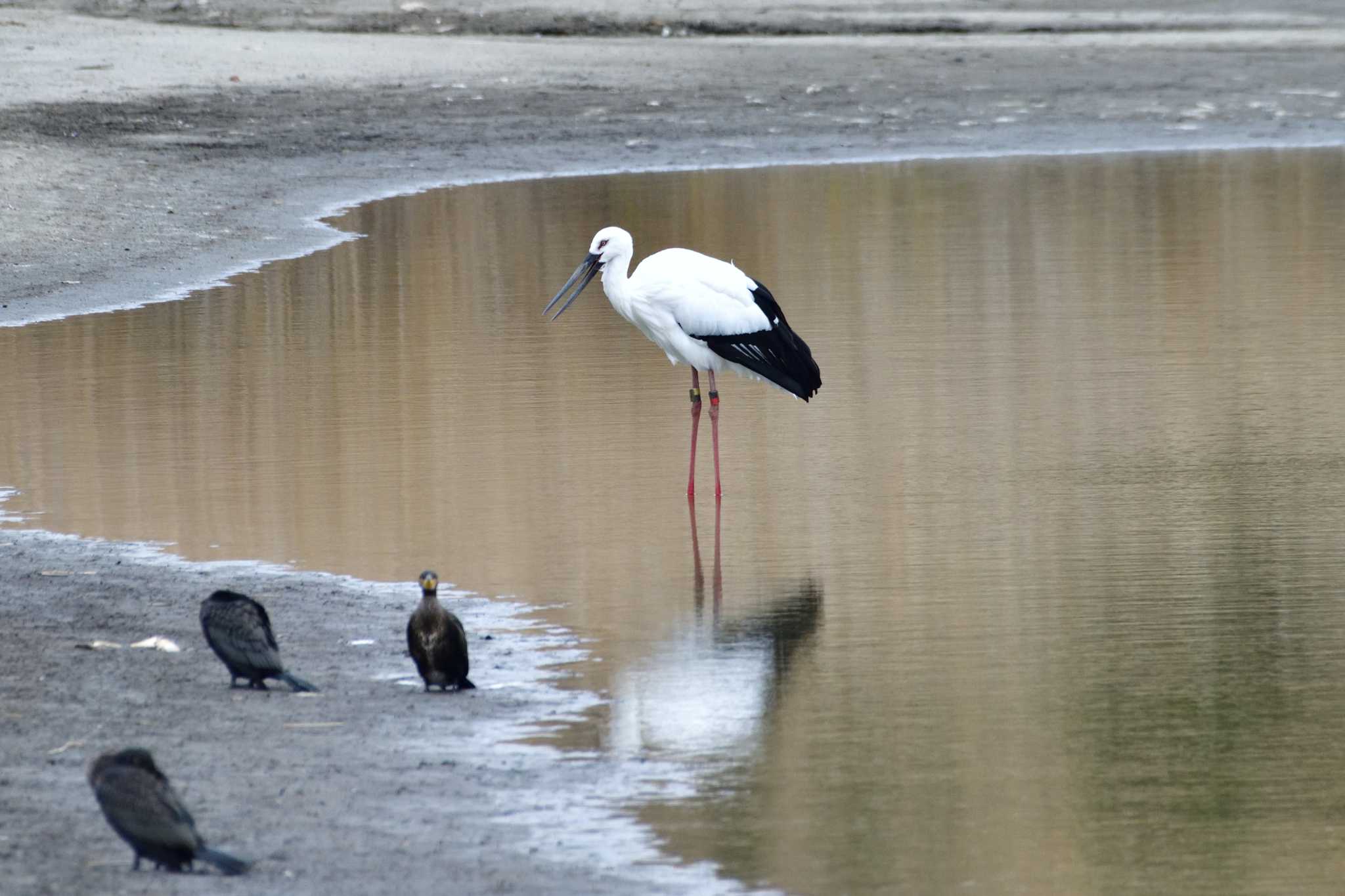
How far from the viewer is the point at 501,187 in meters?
20.0

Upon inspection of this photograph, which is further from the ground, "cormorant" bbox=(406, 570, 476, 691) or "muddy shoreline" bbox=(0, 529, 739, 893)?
"cormorant" bbox=(406, 570, 476, 691)

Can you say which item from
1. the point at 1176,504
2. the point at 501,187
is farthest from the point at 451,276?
the point at 1176,504

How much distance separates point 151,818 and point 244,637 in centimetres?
138

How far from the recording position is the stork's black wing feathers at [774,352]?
8961mm

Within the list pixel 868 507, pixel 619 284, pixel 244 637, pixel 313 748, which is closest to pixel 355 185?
pixel 619 284

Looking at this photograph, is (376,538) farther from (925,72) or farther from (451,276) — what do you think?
(925,72)

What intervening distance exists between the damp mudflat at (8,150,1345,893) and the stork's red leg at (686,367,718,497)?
6 cm

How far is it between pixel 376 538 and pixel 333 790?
108 inches

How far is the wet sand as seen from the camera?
4.92 metres

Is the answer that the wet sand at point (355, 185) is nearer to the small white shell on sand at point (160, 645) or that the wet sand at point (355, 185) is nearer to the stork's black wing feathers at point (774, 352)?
the small white shell on sand at point (160, 645)

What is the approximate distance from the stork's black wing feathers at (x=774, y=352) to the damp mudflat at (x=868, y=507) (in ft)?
1.04

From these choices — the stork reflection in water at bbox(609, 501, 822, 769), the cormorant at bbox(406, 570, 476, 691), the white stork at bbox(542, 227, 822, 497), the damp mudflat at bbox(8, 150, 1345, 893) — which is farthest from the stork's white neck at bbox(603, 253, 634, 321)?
the cormorant at bbox(406, 570, 476, 691)

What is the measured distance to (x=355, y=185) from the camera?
19.9m

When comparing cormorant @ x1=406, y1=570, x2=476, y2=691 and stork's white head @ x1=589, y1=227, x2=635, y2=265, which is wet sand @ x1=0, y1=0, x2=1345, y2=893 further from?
stork's white head @ x1=589, y1=227, x2=635, y2=265
